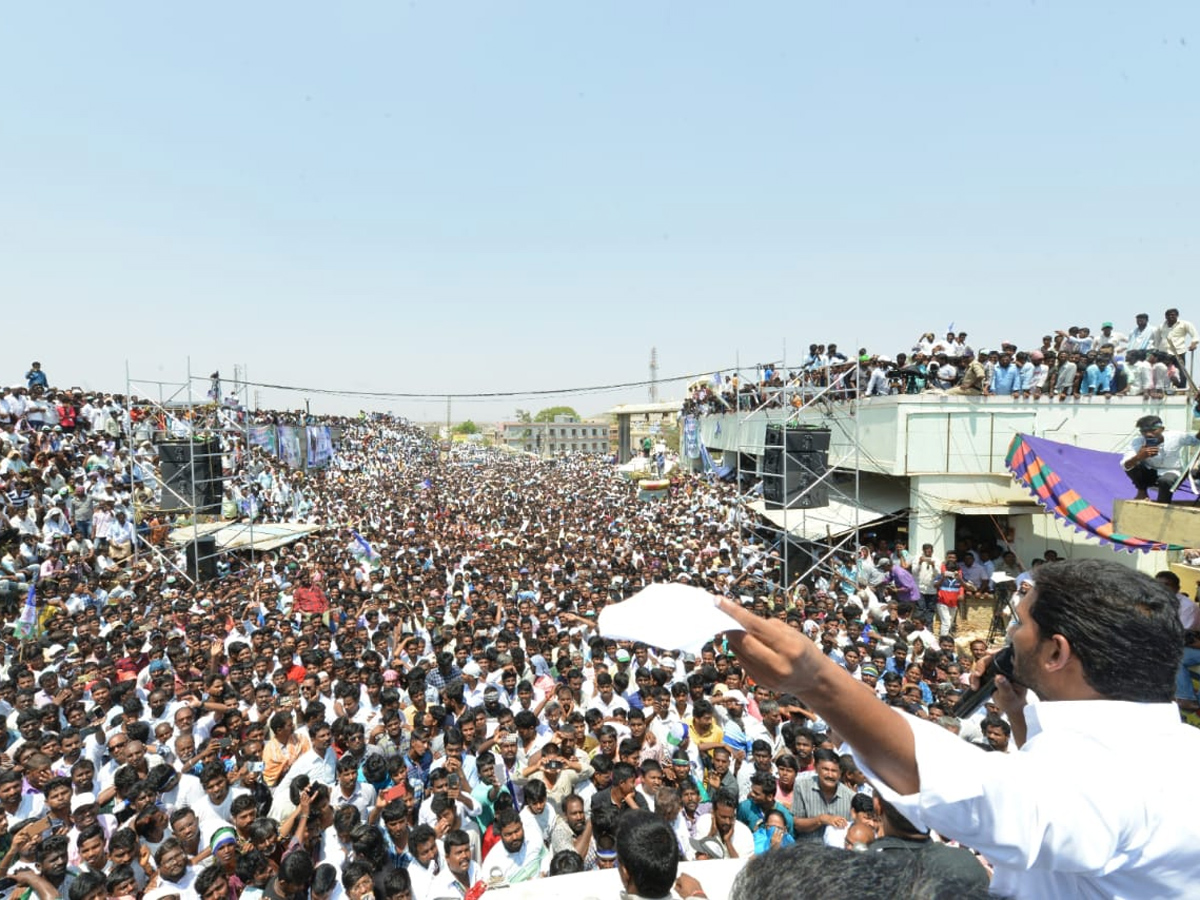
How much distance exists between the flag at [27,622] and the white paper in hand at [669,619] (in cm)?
1142

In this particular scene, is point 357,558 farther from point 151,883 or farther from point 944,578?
point 944,578

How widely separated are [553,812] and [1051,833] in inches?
155

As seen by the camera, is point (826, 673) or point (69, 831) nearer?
point (826, 673)

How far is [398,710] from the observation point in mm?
5594

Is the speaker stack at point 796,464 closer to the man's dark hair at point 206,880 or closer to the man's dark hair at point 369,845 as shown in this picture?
the man's dark hair at point 369,845

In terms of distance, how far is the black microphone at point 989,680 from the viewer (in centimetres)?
143

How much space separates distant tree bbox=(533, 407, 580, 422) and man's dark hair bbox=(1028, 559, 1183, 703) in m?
111

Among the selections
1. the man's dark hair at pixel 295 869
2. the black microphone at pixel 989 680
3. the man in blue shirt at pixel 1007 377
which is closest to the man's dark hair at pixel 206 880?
the man's dark hair at pixel 295 869

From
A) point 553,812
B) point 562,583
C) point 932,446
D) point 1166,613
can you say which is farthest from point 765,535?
point 1166,613

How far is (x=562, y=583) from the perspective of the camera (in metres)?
11.1

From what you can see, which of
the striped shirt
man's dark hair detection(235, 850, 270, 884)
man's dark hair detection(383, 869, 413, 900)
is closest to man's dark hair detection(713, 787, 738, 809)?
the striped shirt

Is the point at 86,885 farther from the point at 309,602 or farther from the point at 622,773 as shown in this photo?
the point at 309,602

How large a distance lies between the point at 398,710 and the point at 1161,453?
7080 millimetres

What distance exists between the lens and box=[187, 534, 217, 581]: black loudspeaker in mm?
12070
